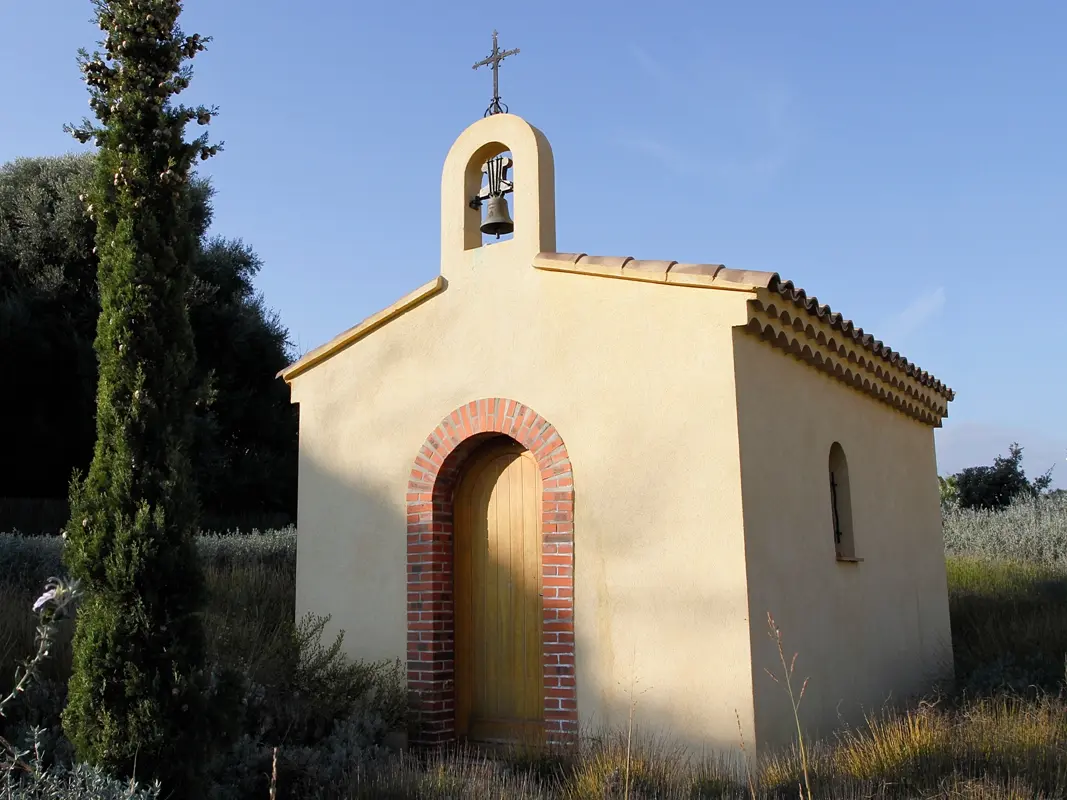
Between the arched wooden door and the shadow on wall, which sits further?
the arched wooden door

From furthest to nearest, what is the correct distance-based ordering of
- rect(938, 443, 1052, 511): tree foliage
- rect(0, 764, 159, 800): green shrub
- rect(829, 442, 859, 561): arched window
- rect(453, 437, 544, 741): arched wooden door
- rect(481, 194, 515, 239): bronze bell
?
rect(938, 443, 1052, 511): tree foliage → rect(829, 442, 859, 561): arched window → rect(481, 194, 515, 239): bronze bell → rect(453, 437, 544, 741): arched wooden door → rect(0, 764, 159, 800): green shrub

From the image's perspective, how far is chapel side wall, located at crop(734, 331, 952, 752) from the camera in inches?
270

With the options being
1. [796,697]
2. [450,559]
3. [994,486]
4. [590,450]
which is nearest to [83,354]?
[450,559]

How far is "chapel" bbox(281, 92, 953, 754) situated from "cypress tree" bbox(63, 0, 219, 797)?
8.90 ft

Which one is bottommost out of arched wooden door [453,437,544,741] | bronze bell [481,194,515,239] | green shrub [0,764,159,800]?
green shrub [0,764,159,800]

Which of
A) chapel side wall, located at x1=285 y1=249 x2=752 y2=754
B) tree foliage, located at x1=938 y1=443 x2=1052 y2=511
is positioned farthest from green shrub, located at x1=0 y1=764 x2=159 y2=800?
tree foliage, located at x1=938 y1=443 x2=1052 y2=511

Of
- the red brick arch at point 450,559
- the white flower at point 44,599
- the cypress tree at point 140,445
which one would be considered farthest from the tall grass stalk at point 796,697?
the cypress tree at point 140,445

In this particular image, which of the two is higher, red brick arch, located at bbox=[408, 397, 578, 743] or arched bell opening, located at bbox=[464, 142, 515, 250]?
arched bell opening, located at bbox=[464, 142, 515, 250]

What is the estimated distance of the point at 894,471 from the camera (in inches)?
388

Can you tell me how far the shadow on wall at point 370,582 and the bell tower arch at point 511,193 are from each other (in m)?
2.17

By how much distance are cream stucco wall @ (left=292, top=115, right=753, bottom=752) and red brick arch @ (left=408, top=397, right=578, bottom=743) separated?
0.32 ft

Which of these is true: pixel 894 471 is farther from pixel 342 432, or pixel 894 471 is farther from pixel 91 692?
pixel 91 692

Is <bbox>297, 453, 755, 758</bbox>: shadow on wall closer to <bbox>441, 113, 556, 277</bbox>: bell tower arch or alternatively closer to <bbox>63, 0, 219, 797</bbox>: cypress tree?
<bbox>441, 113, 556, 277</bbox>: bell tower arch

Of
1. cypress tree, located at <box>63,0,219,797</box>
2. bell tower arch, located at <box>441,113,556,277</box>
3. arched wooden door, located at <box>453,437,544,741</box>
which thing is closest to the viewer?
cypress tree, located at <box>63,0,219,797</box>
